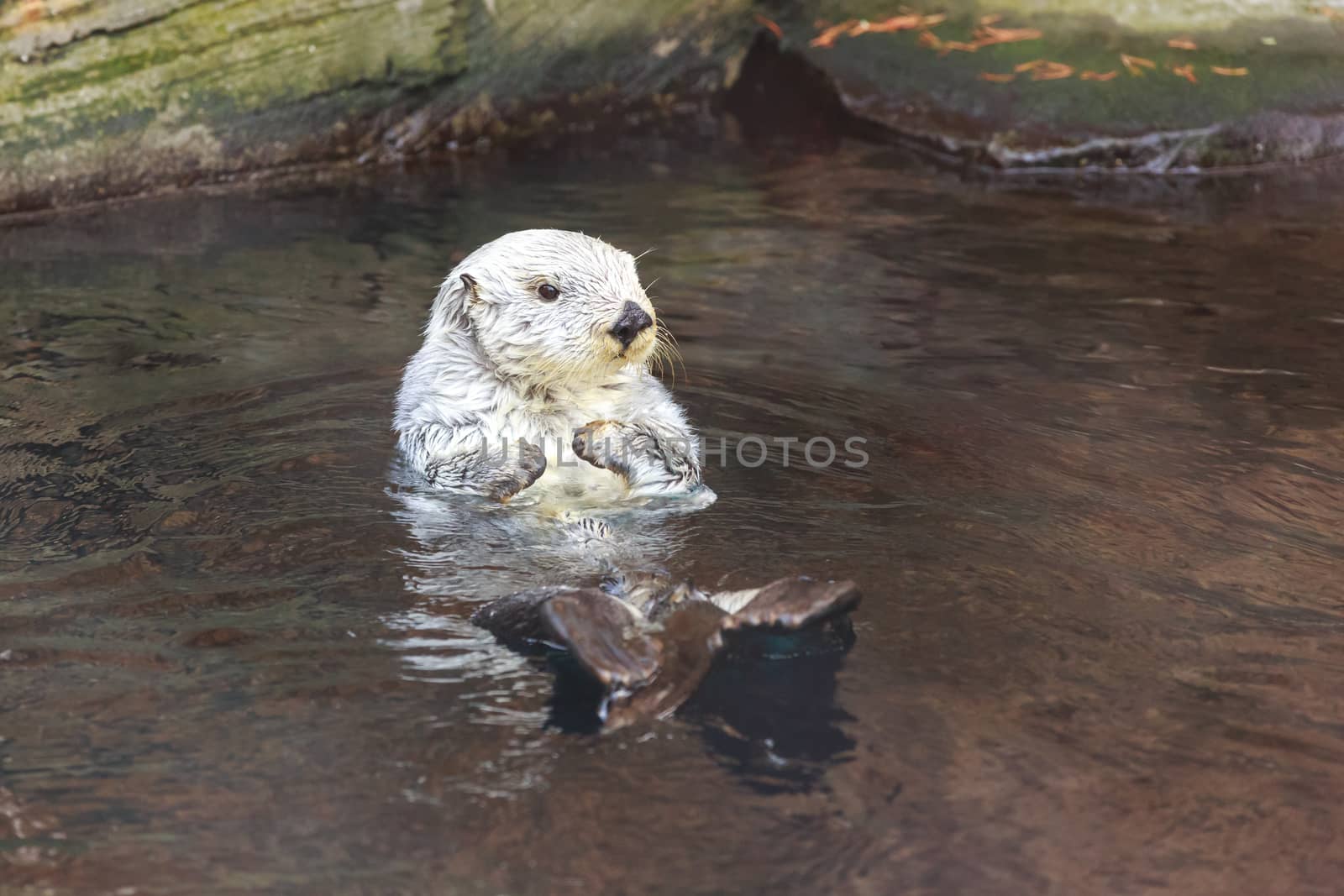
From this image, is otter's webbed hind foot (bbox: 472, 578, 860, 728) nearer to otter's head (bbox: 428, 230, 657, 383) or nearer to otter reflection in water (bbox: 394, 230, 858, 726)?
otter reflection in water (bbox: 394, 230, 858, 726)

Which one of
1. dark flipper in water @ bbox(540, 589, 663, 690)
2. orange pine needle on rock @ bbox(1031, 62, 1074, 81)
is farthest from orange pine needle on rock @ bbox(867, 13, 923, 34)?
dark flipper in water @ bbox(540, 589, 663, 690)

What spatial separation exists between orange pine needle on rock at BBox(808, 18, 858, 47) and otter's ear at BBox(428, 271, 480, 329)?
5932 millimetres

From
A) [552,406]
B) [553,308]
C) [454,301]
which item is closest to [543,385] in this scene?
[552,406]

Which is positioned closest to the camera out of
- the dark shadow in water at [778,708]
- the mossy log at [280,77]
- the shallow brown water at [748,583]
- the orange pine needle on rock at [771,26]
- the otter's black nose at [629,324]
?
the shallow brown water at [748,583]

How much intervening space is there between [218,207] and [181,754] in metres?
5.56

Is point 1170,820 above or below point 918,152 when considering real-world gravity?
below

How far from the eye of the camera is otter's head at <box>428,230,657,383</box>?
3740mm

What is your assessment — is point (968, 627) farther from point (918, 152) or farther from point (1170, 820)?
point (918, 152)

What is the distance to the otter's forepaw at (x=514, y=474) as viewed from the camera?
3748 millimetres

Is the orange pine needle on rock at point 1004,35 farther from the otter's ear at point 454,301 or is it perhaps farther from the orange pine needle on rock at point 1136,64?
the otter's ear at point 454,301

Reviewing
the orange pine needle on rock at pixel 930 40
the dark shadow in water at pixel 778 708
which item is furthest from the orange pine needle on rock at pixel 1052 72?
the dark shadow in water at pixel 778 708

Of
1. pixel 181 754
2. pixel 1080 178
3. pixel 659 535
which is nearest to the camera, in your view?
pixel 181 754

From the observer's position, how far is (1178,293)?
6.03 meters

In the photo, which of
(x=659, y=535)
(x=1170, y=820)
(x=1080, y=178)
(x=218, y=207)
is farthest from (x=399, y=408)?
(x=1080, y=178)
